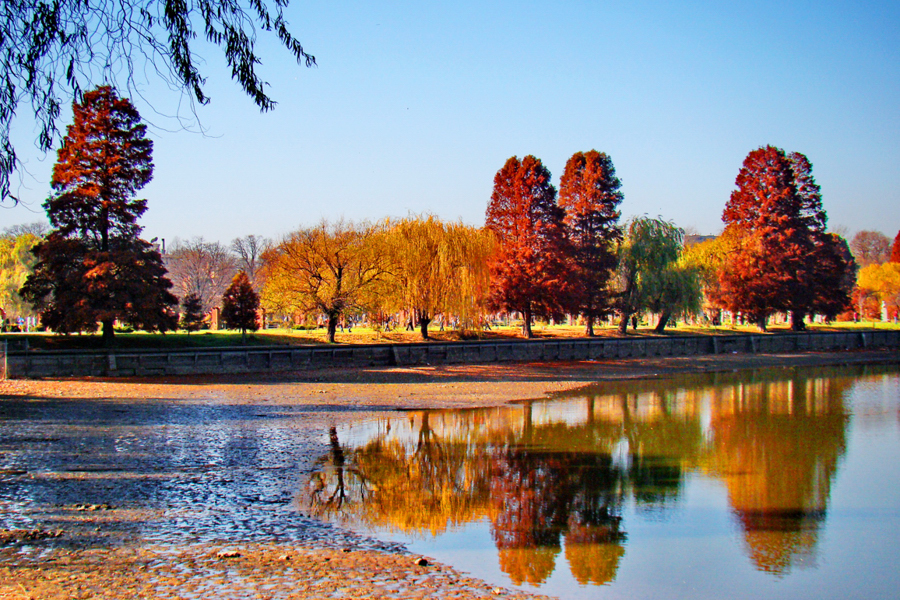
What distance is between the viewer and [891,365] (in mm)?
46781

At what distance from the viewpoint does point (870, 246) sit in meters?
135

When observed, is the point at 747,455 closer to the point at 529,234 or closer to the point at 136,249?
the point at 136,249

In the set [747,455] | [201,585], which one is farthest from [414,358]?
[201,585]

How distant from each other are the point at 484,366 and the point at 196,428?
21862mm

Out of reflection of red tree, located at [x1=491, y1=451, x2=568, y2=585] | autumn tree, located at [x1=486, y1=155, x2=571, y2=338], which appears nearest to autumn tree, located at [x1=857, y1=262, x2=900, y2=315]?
autumn tree, located at [x1=486, y1=155, x2=571, y2=338]

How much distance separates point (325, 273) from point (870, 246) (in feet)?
410

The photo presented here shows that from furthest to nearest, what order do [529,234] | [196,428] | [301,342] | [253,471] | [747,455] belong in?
[529,234] < [301,342] < [196,428] < [747,455] < [253,471]

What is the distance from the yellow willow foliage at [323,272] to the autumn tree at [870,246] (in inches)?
4663

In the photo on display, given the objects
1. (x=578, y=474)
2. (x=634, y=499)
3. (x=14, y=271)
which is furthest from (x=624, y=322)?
(x=14, y=271)

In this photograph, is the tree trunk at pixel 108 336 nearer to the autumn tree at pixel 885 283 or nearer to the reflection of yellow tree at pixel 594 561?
the reflection of yellow tree at pixel 594 561

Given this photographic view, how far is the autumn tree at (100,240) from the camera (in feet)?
107

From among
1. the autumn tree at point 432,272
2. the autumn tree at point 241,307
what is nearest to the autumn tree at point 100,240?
the autumn tree at point 241,307

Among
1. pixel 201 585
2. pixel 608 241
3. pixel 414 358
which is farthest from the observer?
pixel 608 241

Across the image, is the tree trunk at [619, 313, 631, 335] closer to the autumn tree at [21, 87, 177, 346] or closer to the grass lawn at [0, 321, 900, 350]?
the grass lawn at [0, 321, 900, 350]
